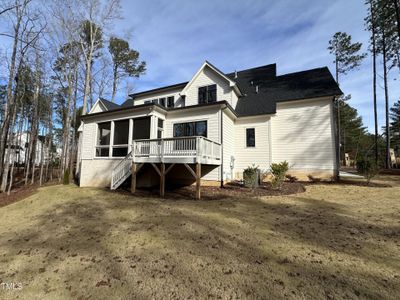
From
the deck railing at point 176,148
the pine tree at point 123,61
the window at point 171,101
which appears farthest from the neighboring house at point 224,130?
the pine tree at point 123,61

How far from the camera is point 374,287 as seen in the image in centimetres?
284

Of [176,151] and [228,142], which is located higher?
[228,142]

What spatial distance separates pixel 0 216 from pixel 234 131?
13.0m

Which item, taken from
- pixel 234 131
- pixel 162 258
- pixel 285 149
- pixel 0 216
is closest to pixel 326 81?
pixel 285 149

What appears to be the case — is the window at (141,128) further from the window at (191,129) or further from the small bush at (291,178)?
the small bush at (291,178)

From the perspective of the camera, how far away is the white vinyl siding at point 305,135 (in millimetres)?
A: 12602

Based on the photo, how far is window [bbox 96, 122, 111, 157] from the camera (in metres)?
13.5

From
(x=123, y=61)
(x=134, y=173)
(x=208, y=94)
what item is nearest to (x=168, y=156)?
(x=134, y=173)

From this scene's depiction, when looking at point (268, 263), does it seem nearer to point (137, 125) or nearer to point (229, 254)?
point (229, 254)

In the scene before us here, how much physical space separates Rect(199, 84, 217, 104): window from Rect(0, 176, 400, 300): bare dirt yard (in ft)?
29.3

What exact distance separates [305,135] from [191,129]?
7.55m

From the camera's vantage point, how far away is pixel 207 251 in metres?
4.11

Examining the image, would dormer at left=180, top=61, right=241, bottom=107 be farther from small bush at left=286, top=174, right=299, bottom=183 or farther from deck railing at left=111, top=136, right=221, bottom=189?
small bush at left=286, top=174, right=299, bottom=183

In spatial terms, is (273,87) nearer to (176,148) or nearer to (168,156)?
(176,148)
